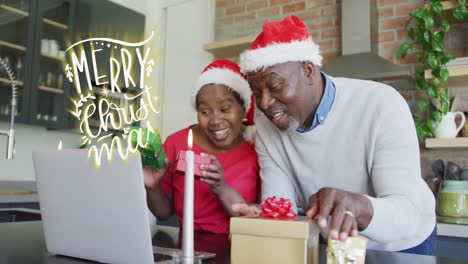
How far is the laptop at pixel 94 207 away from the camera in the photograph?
74 cm

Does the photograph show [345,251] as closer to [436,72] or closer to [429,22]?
[436,72]

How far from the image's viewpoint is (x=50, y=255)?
894mm

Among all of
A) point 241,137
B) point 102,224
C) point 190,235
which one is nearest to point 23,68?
point 241,137

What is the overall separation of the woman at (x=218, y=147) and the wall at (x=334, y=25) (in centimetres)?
180

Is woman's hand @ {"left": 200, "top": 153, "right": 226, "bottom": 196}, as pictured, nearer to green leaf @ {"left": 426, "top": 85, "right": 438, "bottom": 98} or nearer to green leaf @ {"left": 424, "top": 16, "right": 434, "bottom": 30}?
green leaf @ {"left": 426, "top": 85, "right": 438, "bottom": 98}

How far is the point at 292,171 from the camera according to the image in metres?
1.36

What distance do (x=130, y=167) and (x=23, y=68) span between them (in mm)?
3089

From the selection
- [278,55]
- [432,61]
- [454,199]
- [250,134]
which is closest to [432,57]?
[432,61]

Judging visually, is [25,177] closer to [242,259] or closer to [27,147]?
[27,147]

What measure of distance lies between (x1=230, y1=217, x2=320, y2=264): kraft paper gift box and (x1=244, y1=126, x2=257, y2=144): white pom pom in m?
0.80

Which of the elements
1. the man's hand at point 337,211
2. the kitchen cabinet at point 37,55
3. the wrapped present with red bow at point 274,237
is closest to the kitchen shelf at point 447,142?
the man's hand at point 337,211

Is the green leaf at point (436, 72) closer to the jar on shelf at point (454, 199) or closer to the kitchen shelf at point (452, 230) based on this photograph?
the jar on shelf at point (454, 199)

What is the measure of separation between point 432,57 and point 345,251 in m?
2.35

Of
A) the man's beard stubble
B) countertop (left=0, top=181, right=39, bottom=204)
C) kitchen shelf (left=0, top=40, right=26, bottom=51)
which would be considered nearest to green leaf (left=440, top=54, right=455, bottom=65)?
the man's beard stubble
